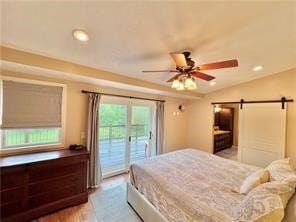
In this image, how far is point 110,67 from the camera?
2.87 metres

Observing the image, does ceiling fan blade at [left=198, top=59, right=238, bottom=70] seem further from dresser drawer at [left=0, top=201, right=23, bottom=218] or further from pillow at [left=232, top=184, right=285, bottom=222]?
dresser drawer at [left=0, top=201, right=23, bottom=218]

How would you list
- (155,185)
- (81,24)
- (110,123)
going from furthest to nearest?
1. (110,123)
2. (155,185)
3. (81,24)

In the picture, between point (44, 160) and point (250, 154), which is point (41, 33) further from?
point (250, 154)

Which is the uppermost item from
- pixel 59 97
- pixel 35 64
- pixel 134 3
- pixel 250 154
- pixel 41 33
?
pixel 134 3

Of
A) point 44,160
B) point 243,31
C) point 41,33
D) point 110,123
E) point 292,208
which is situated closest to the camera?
point 292,208

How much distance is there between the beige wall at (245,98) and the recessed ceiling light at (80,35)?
13.7 ft

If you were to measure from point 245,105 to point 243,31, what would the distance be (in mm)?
2787

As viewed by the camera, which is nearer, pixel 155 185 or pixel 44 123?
pixel 155 185

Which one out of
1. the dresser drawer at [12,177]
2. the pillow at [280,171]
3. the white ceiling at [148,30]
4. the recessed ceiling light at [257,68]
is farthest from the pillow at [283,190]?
the dresser drawer at [12,177]

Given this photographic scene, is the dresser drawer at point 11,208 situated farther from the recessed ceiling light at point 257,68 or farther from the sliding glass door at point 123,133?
the recessed ceiling light at point 257,68

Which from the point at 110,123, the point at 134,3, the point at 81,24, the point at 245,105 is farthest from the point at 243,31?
the point at 110,123

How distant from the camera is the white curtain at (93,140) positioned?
3379 mm

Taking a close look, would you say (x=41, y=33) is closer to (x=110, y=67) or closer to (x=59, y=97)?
(x=110, y=67)

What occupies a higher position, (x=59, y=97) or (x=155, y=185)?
(x=59, y=97)
